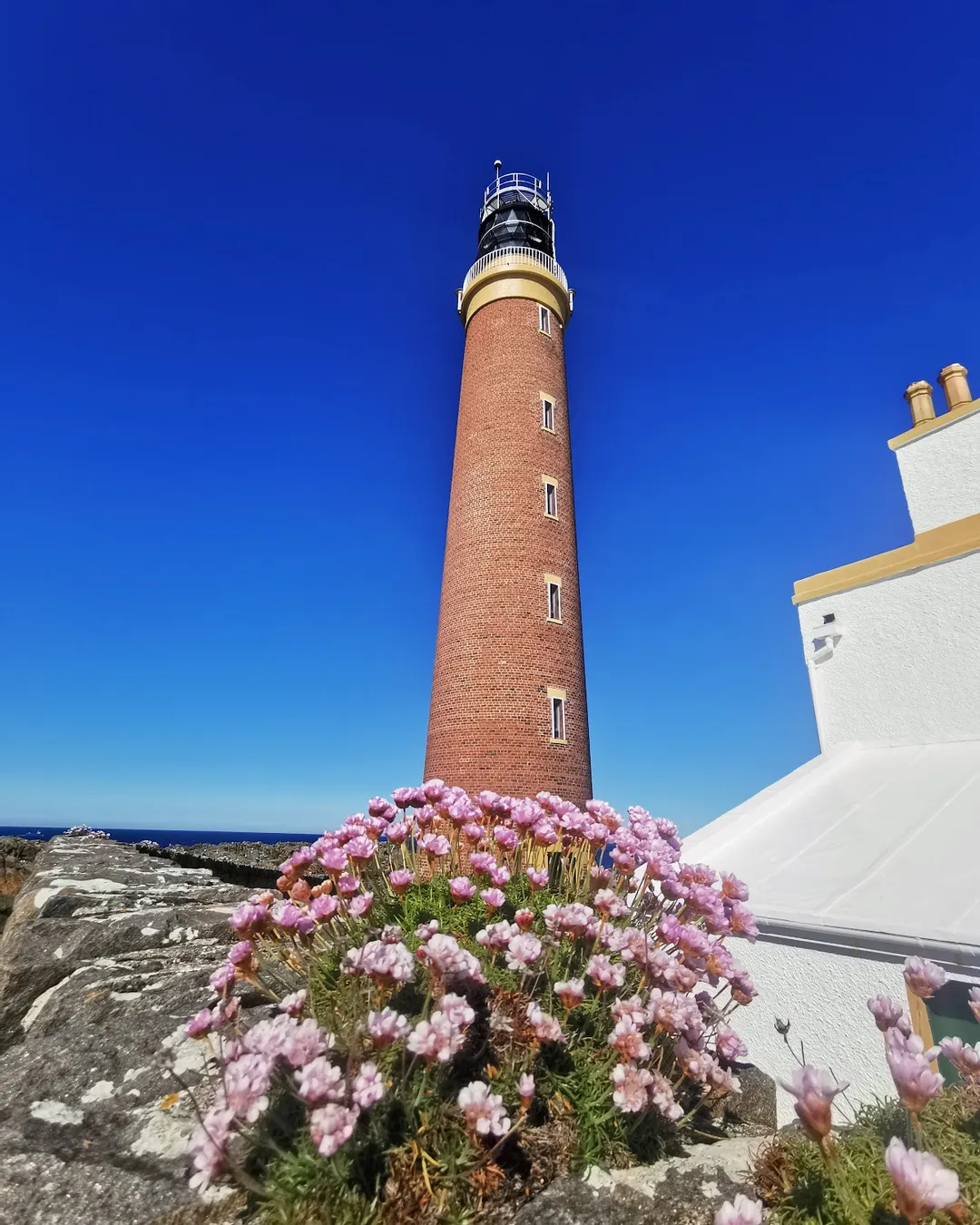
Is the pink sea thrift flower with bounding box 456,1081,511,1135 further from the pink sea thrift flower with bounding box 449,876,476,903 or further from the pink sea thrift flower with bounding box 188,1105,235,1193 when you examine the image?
the pink sea thrift flower with bounding box 449,876,476,903

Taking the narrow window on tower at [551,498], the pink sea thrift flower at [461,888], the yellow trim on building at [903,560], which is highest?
the narrow window on tower at [551,498]

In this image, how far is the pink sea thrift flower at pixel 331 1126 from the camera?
1384 mm

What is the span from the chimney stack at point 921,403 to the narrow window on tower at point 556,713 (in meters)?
7.97

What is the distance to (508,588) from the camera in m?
14.1

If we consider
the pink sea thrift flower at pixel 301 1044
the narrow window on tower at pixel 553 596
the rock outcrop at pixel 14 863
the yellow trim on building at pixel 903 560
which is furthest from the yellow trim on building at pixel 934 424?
the rock outcrop at pixel 14 863

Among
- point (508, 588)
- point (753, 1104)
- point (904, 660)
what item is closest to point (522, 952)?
point (753, 1104)

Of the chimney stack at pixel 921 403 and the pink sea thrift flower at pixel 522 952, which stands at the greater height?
the chimney stack at pixel 921 403

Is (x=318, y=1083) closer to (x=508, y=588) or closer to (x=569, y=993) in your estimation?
(x=569, y=993)

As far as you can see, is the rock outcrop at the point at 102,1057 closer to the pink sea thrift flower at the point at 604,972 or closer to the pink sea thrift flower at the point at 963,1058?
the pink sea thrift flower at the point at 604,972

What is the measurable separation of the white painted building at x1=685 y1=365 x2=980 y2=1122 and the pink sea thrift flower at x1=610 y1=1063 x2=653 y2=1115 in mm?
3578

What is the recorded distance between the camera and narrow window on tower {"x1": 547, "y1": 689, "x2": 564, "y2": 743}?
1346 centimetres

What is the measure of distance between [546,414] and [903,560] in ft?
32.6

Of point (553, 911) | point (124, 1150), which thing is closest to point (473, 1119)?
point (553, 911)

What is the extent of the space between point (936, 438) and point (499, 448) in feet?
29.4
